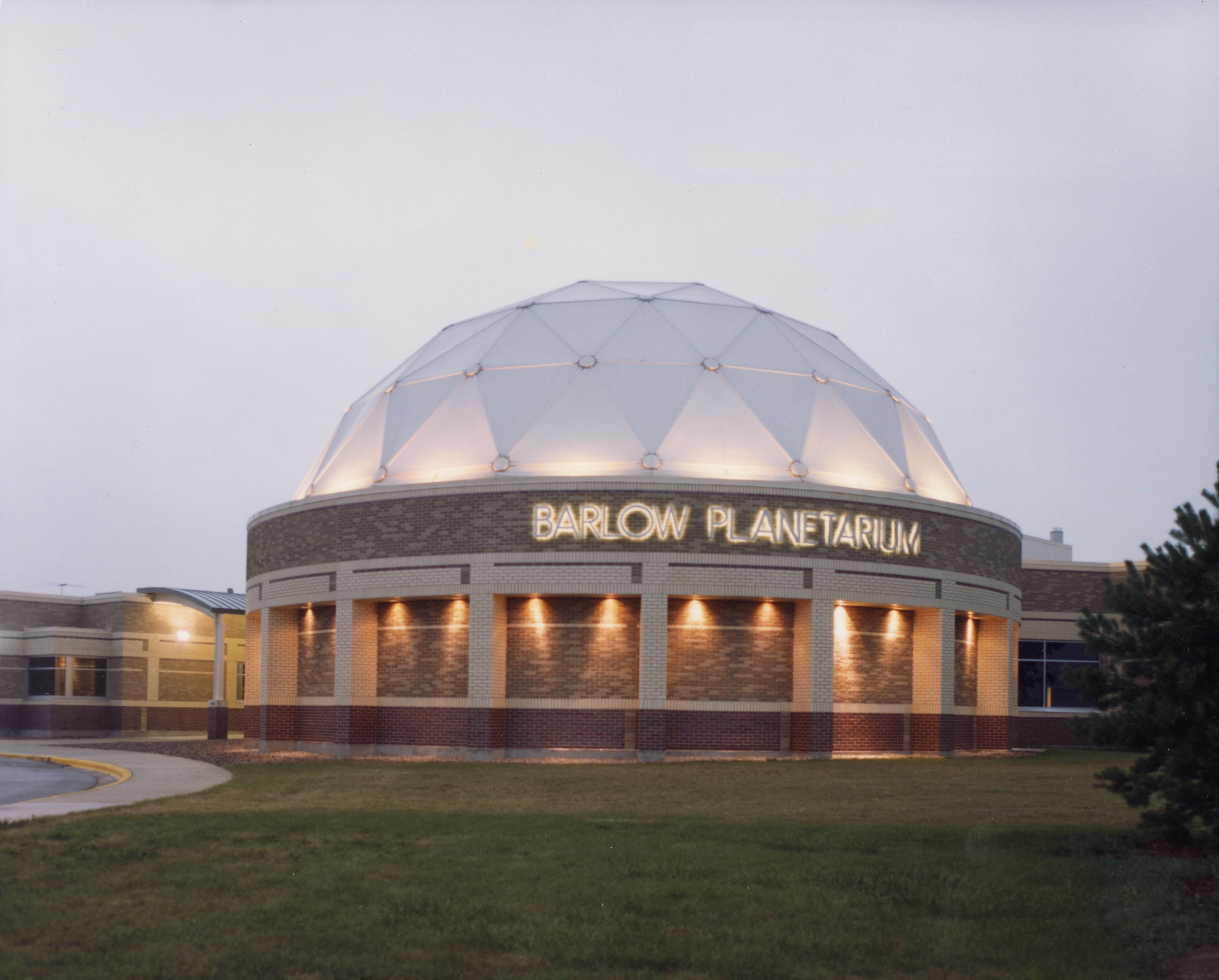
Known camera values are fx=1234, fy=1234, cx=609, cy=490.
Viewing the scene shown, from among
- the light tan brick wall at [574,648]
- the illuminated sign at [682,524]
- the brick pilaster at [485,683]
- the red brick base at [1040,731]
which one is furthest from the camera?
the red brick base at [1040,731]

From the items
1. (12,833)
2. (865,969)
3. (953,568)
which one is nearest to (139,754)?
(12,833)

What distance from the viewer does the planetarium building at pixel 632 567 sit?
91.7ft

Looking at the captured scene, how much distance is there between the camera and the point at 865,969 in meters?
7.77

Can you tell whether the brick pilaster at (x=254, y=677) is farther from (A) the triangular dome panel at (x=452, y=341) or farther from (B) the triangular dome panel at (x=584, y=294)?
(B) the triangular dome panel at (x=584, y=294)

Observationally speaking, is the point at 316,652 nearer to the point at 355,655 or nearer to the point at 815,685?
the point at 355,655

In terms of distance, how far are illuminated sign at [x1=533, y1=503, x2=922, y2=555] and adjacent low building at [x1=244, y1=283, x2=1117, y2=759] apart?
6cm

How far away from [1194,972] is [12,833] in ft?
36.2

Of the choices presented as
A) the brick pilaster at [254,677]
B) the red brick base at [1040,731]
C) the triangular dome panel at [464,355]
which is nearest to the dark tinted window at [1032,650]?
the red brick base at [1040,731]

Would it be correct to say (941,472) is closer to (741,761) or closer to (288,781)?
(741,761)

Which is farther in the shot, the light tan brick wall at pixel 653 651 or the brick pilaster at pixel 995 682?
the brick pilaster at pixel 995 682

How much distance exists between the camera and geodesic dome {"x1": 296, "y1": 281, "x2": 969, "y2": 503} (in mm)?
30391

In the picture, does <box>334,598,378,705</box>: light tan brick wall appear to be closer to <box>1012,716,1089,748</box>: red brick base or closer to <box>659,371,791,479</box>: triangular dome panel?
<box>659,371,791,479</box>: triangular dome panel

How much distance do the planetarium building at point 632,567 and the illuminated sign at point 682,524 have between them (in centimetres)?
5

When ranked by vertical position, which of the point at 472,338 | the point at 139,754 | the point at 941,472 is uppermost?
the point at 472,338
